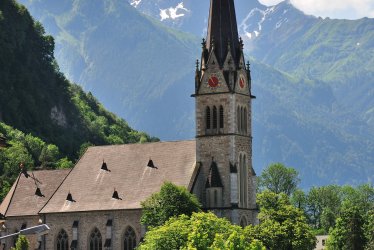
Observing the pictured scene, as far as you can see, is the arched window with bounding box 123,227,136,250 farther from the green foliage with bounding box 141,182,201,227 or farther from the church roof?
the green foliage with bounding box 141,182,201,227

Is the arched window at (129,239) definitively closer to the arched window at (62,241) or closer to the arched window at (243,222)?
the arched window at (62,241)

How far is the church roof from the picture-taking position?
114125mm

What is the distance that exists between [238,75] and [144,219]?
18.4 metres

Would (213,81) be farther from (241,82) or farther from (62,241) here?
(62,241)

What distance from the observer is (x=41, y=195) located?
4838 inches

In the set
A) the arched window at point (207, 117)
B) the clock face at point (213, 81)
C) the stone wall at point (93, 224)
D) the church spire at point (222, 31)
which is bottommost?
the stone wall at point (93, 224)

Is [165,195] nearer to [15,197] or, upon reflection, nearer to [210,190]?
[210,190]

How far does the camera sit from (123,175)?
118 metres

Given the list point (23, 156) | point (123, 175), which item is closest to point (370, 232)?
point (123, 175)

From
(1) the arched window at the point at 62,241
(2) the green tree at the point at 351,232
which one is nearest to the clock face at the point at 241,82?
(1) the arched window at the point at 62,241

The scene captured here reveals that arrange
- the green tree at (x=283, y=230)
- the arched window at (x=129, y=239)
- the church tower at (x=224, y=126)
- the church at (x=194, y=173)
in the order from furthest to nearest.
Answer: the arched window at (x=129, y=239) → the green tree at (x=283, y=230) → the church at (x=194, y=173) → the church tower at (x=224, y=126)

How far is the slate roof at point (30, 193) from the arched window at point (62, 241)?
4.15 meters

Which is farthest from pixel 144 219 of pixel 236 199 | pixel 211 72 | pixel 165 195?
pixel 211 72

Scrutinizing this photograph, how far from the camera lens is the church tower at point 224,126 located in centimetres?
11125
